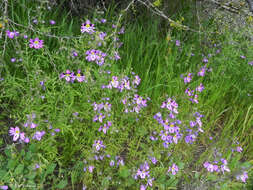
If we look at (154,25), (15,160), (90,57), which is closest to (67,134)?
(15,160)

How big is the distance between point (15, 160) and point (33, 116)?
459 millimetres

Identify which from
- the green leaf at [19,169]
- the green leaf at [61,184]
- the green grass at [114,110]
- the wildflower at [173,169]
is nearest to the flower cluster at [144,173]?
the green grass at [114,110]

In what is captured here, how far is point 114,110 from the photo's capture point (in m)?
2.49

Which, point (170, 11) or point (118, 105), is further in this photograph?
point (170, 11)

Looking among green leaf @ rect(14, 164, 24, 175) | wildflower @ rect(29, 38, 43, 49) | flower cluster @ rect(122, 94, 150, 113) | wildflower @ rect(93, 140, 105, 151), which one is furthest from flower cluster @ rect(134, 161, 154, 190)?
wildflower @ rect(29, 38, 43, 49)

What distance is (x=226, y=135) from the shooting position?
285cm

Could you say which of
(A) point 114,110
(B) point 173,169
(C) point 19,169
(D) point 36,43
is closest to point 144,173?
(B) point 173,169

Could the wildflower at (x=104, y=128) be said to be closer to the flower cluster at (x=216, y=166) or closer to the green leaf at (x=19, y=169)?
the green leaf at (x=19, y=169)

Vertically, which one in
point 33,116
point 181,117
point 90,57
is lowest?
point 181,117

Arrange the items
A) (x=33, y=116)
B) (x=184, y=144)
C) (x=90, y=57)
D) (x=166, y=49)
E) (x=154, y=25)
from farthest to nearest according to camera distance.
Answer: (x=154, y=25) → (x=166, y=49) → (x=184, y=144) → (x=90, y=57) → (x=33, y=116)

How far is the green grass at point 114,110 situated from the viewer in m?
2.02

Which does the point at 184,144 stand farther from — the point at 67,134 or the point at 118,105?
the point at 67,134

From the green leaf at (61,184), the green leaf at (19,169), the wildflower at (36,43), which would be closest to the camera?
the green leaf at (19,169)

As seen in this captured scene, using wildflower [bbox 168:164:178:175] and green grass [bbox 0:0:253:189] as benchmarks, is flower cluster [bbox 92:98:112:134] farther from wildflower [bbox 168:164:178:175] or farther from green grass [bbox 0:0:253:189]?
wildflower [bbox 168:164:178:175]
